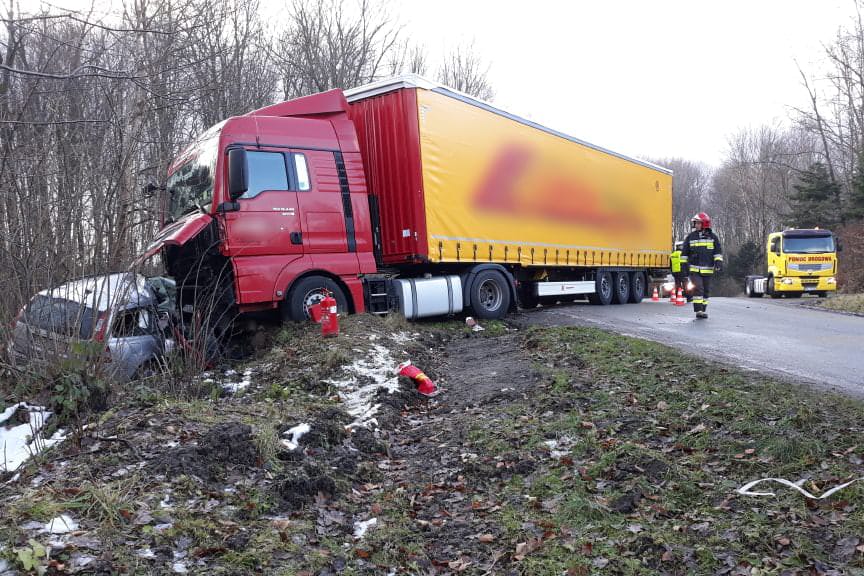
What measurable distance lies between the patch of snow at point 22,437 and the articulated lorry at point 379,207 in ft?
7.09

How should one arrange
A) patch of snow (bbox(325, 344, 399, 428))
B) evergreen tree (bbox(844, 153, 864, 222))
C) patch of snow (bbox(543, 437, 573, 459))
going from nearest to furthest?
patch of snow (bbox(543, 437, 573, 459))
patch of snow (bbox(325, 344, 399, 428))
evergreen tree (bbox(844, 153, 864, 222))

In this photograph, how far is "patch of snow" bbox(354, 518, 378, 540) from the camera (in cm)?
378

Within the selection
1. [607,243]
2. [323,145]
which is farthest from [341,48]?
[323,145]

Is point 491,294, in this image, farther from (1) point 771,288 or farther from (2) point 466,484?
(1) point 771,288

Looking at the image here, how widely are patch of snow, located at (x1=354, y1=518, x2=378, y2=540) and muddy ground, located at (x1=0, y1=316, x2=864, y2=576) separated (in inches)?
1.1

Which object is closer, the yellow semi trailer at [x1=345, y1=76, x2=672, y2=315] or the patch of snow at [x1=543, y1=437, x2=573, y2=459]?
the patch of snow at [x1=543, y1=437, x2=573, y2=459]

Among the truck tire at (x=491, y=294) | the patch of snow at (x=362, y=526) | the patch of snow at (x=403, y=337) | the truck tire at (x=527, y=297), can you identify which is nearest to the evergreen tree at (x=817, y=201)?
the truck tire at (x=527, y=297)

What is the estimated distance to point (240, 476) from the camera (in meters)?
4.16

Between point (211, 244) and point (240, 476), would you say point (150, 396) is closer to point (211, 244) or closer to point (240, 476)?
point (240, 476)

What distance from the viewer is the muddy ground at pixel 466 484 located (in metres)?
3.20

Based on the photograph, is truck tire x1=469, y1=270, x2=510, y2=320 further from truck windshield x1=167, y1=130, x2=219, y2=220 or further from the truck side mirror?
truck windshield x1=167, y1=130, x2=219, y2=220

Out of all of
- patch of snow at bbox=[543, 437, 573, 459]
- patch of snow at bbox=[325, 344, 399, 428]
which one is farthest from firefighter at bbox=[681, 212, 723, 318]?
patch of snow at bbox=[543, 437, 573, 459]

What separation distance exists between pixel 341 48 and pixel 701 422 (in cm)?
2232

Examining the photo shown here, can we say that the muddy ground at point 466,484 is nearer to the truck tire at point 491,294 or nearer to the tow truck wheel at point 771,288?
the truck tire at point 491,294
